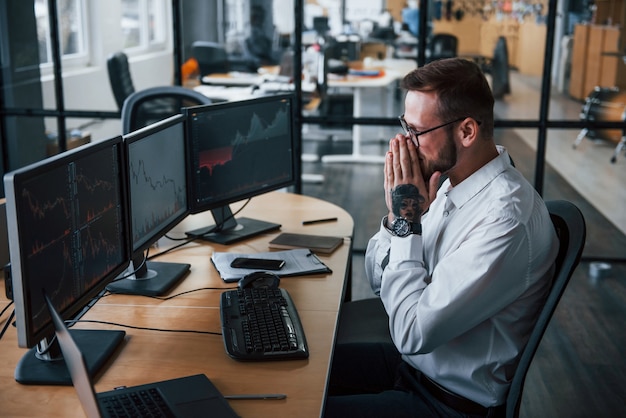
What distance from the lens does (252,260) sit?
7.99 ft

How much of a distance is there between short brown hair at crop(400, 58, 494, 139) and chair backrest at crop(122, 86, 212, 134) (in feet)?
4.98

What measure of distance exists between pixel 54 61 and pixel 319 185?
1922mm

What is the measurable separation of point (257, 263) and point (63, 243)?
857 millimetres

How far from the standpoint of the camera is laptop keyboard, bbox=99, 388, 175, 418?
149 cm

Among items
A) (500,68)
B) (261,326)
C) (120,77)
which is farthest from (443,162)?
(120,77)

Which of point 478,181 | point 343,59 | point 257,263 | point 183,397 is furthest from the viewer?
point 343,59

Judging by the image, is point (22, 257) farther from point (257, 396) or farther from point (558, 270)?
point (558, 270)

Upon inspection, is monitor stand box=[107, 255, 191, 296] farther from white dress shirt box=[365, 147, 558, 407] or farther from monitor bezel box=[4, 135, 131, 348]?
white dress shirt box=[365, 147, 558, 407]

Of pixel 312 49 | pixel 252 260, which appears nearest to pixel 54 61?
pixel 312 49

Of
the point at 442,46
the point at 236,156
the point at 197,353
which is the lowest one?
the point at 197,353

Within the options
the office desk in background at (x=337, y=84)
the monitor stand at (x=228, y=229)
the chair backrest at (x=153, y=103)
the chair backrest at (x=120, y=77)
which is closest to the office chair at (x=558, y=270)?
the monitor stand at (x=228, y=229)

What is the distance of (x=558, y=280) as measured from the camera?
1.76 m

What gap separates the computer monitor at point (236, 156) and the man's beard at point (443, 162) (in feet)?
2.69

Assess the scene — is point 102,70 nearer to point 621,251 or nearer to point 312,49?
point 312,49
